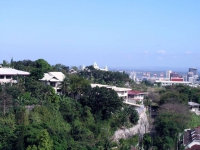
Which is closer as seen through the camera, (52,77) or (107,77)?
(52,77)

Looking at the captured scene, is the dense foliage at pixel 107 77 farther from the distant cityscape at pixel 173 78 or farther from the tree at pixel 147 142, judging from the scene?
the distant cityscape at pixel 173 78

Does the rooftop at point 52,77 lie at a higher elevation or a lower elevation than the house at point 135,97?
higher

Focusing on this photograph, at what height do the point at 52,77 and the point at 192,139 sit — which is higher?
the point at 52,77

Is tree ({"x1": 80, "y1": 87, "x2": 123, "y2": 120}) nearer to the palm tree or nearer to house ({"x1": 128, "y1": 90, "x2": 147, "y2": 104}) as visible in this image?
the palm tree

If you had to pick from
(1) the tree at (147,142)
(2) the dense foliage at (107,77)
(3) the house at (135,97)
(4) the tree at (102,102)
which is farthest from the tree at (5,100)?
(2) the dense foliage at (107,77)

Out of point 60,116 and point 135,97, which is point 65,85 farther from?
point 135,97

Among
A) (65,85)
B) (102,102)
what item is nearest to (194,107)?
(102,102)

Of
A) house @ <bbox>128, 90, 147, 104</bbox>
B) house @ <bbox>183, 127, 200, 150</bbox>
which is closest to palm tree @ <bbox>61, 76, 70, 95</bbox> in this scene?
house @ <bbox>128, 90, 147, 104</bbox>

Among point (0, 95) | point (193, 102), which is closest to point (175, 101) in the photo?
point (193, 102)

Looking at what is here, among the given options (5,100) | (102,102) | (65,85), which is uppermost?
(65,85)
